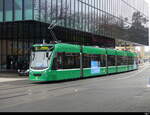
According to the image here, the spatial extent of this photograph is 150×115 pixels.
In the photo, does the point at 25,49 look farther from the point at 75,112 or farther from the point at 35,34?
the point at 75,112

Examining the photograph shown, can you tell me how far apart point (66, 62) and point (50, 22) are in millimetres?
13939

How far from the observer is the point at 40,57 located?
74.3ft

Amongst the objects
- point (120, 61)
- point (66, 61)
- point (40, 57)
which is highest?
point (40, 57)

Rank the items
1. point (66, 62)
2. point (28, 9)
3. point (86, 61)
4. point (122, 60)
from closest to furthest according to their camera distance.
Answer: point (66, 62), point (86, 61), point (28, 9), point (122, 60)

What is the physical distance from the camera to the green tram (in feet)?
72.9

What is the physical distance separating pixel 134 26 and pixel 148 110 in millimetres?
66932

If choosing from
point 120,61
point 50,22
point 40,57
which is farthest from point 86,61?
point 120,61

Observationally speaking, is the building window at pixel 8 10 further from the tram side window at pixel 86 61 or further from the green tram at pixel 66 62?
the tram side window at pixel 86 61

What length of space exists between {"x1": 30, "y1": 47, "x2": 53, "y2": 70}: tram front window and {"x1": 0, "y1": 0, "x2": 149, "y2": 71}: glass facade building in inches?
477

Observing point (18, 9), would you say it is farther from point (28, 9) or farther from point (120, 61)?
point (120, 61)

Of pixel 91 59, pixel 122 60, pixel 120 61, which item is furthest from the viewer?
pixel 122 60

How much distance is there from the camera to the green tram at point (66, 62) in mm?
22219

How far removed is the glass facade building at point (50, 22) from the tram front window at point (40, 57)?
12.1 m

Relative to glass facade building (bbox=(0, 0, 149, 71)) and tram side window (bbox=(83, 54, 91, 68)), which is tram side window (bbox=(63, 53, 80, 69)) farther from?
glass facade building (bbox=(0, 0, 149, 71))
